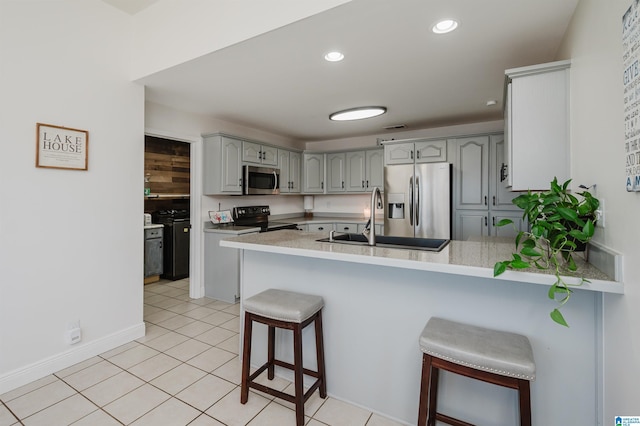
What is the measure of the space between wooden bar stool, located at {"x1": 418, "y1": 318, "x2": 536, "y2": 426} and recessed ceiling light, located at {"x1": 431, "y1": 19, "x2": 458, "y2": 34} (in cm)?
A: 176

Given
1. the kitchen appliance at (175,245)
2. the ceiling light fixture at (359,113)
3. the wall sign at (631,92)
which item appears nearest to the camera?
the wall sign at (631,92)

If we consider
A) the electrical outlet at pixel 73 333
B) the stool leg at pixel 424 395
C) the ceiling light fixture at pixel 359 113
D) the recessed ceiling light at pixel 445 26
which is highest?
the ceiling light fixture at pixel 359 113

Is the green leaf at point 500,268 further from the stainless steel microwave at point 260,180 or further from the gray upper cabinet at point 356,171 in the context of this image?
the gray upper cabinet at point 356,171

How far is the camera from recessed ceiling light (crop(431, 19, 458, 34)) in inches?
72.9

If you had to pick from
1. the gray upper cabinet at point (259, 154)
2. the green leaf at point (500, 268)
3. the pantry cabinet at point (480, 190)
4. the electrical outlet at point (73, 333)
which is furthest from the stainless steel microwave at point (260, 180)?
the green leaf at point (500, 268)

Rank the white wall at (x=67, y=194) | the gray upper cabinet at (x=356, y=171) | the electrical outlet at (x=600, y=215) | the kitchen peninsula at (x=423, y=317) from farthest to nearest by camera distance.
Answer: the gray upper cabinet at (x=356, y=171) → the white wall at (x=67, y=194) → the kitchen peninsula at (x=423, y=317) → the electrical outlet at (x=600, y=215)

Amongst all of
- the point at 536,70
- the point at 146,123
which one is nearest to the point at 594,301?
the point at 536,70

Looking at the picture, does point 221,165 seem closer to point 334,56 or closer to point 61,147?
point 61,147

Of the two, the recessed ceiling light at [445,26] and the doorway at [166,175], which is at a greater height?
the recessed ceiling light at [445,26]

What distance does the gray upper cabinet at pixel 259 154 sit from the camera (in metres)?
4.21

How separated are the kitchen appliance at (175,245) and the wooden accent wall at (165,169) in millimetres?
474

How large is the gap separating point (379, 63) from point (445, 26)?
2.03ft

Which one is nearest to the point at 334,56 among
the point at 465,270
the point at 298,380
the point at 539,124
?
the point at 539,124

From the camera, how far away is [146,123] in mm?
3354
